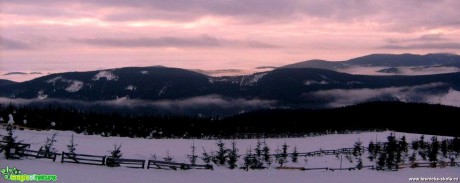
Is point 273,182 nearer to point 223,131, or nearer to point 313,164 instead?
point 313,164

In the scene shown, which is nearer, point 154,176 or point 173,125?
point 154,176

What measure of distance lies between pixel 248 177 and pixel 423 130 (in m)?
145

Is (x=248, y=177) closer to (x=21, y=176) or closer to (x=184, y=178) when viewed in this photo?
(x=184, y=178)

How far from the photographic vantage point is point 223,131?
179 meters

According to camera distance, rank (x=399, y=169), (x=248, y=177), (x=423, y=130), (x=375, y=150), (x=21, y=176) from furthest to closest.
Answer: (x=423, y=130), (x=375, y=150), (x=399, y=169), (x=248, y=177), (x=21, y=176)

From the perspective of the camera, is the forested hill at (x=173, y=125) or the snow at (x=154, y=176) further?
the forested hill at (x=173, y=125)

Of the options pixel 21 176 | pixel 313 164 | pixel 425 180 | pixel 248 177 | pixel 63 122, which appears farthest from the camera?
pixel 63 122

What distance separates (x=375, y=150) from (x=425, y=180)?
1714 inches

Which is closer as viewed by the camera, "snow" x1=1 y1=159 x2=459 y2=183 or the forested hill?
"snow" x1=1 y1=159 x2=459 y2=183

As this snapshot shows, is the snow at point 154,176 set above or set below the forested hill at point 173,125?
below

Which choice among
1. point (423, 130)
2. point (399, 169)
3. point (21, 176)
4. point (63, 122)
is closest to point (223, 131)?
point (63, 122)

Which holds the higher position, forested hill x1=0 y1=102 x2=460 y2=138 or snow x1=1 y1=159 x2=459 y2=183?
forested hill x1=0 y1=102 x2=460 y2=138

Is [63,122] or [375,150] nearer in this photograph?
[375,150]

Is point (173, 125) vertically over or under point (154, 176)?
over
